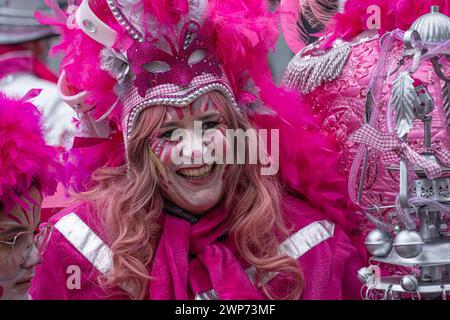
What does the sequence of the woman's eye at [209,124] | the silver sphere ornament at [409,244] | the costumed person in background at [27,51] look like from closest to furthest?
the silver sphere ornament at [409,244], the woman's eye at [209,124], the costumed person in background at [27,51]

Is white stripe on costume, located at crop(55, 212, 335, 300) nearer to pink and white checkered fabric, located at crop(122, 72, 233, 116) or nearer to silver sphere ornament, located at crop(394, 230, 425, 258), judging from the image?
pink and white checkered fabric, located at crop(122, 72, 233, 116)

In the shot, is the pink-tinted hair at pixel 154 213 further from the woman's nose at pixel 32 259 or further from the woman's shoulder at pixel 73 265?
the woman's nose at pixel 32 259

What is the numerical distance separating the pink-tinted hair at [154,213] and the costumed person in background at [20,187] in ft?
0.69

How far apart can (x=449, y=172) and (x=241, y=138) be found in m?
0.58

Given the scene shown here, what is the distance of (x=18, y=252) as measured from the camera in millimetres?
1814

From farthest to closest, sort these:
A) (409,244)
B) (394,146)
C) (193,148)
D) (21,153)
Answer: (193,148) → (21,153) → (394,146) → (409,244)

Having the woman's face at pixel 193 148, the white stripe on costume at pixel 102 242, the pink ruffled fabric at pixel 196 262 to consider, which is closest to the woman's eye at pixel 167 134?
the woman's face at pixel 193 148

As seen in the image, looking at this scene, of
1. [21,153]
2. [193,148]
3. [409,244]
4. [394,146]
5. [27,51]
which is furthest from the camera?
[27,51]

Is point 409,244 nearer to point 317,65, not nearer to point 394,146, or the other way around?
point 394,146

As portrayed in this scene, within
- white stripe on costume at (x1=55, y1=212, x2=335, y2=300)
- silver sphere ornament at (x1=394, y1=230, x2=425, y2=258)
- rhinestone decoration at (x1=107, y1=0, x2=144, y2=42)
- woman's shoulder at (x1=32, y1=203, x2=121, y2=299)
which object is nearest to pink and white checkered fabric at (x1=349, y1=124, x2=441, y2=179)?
silver sphere ornament at (x1=394, y1=230, x2=425, y2=258)

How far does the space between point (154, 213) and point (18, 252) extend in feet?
1.23

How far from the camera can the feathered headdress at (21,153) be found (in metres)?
1.78

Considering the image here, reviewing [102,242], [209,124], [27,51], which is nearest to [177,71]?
[209,124]

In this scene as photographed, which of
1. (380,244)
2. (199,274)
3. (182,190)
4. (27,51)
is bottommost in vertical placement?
(199,274)
